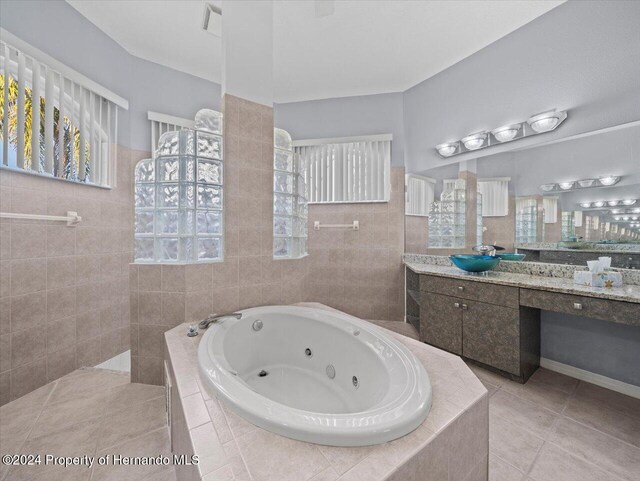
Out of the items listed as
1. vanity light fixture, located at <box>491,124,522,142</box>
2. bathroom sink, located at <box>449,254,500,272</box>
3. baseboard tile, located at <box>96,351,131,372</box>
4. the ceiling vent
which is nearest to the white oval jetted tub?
bathroom sink, located at <box>449,254,500,272</box>

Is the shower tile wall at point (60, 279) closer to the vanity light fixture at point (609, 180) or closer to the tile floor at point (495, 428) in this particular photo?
the tile floor at point (495, 428)

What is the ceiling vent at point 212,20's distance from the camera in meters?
1.83

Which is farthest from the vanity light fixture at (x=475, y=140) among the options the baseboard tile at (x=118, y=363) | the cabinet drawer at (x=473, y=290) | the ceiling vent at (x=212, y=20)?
the baseboard tile at (x=118, y=363)

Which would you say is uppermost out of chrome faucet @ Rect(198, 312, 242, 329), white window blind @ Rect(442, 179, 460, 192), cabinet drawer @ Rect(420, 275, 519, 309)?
white window blind @ Rect(442, 179, 460, 192)

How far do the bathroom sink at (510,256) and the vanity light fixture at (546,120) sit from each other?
0.99 meters

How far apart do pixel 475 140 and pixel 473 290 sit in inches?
56.4

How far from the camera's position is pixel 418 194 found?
2.86 m

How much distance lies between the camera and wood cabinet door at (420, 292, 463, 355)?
6.65 ft

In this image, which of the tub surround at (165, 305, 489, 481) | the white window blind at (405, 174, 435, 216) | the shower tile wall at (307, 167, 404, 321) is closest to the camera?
the tub surround at (165, 305, 489, 481)

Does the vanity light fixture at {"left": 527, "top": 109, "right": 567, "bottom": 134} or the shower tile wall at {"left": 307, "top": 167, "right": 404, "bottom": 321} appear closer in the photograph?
the vanity light fixture at {"left": 527, "top": 109, "right": 567, "bottom": 134}

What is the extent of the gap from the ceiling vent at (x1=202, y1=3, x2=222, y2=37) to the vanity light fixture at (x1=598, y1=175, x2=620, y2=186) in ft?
9.87

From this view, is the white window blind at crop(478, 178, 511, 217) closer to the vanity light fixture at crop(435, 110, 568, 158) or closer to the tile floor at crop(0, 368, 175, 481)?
the vanity light fixture at crop(435, 110, 568, 158)

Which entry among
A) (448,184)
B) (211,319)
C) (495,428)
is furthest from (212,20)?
(495,428)

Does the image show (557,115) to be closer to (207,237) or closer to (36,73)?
(207,237)
